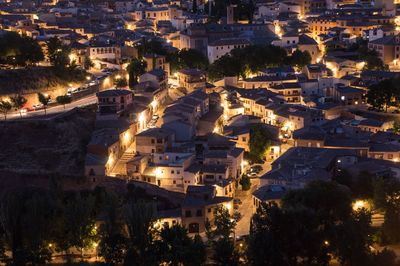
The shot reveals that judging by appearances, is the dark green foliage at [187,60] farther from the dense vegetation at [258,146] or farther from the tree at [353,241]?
the tree at [353,241]

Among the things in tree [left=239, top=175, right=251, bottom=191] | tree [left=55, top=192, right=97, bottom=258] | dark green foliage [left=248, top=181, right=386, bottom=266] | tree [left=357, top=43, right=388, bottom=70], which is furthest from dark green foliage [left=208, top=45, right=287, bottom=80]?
dark green foliage [left=248, top=181, right=386, bottom=266]

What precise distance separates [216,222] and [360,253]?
2.57 m

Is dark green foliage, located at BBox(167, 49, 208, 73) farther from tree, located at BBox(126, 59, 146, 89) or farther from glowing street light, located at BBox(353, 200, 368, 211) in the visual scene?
glowing street light, located at BBox(353, 200, 368, 211)

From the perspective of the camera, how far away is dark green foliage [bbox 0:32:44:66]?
18078mm

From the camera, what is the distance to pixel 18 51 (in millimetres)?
18172

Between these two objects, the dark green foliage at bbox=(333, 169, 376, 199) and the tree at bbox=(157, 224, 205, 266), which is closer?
the tree at bbox=(157, 224, 205, 266)

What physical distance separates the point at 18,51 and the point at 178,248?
31.8 feet

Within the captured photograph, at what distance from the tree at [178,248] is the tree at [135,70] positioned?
8.08 meters

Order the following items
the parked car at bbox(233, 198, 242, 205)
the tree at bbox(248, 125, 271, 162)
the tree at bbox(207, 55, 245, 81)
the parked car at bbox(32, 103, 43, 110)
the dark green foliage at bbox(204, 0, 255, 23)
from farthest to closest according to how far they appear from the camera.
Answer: the dark green foliage at bbox(204, 0, 255, 23) < the tree at bbox(207, 55, 245, 81) < the parked car at bbox(32, 103, 43, 110) < the tree at bbox(248, 125, 271, 162) < the parked car at bbox(233, 198, 242, 205)

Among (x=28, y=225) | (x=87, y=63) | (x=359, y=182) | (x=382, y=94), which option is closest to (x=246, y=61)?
(x=382, y=94)

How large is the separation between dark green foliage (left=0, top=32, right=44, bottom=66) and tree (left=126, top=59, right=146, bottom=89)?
2438mm

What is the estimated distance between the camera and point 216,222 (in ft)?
38.4

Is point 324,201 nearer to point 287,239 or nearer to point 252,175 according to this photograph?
point 287,239

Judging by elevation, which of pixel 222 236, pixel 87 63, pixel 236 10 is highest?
pixel 236 10
